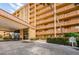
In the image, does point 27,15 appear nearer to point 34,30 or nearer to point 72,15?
point 34,30

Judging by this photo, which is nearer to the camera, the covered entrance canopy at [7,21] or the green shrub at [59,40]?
the covered entrance canopy at [7,21]

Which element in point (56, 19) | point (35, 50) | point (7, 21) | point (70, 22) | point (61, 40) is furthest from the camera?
point (56, 19)

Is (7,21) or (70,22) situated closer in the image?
(7,21)

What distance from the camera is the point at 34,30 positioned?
74.5 ft

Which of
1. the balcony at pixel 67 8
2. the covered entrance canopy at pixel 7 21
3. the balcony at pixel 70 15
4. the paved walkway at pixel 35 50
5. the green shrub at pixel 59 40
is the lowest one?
the paved walkway at pixel 35 50

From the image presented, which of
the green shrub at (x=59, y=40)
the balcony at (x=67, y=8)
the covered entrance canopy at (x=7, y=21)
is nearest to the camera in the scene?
the covered entrance canopy at (x=7, y=21)

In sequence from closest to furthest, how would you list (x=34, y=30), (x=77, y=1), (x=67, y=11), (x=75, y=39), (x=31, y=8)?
(x=77, y=1) < (x=75, y=39) < (x=67, y=11) < (x=34, y=30) < (x=31, y=8)

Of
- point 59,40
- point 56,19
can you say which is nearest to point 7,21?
point 59,40

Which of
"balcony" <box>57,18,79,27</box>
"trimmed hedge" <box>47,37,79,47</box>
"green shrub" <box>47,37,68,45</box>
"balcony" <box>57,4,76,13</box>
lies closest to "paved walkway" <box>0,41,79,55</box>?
"trimmed hedge" <box>47,37,79,47</box>

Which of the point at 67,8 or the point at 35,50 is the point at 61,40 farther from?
the point at 67,8

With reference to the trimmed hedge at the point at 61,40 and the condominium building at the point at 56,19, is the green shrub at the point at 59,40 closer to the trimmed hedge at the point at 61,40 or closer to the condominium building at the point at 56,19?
the trimmed hedge at the point at 61,40

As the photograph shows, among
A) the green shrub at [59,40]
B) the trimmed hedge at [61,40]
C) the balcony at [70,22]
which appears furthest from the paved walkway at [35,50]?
the balcony at [70,22]
